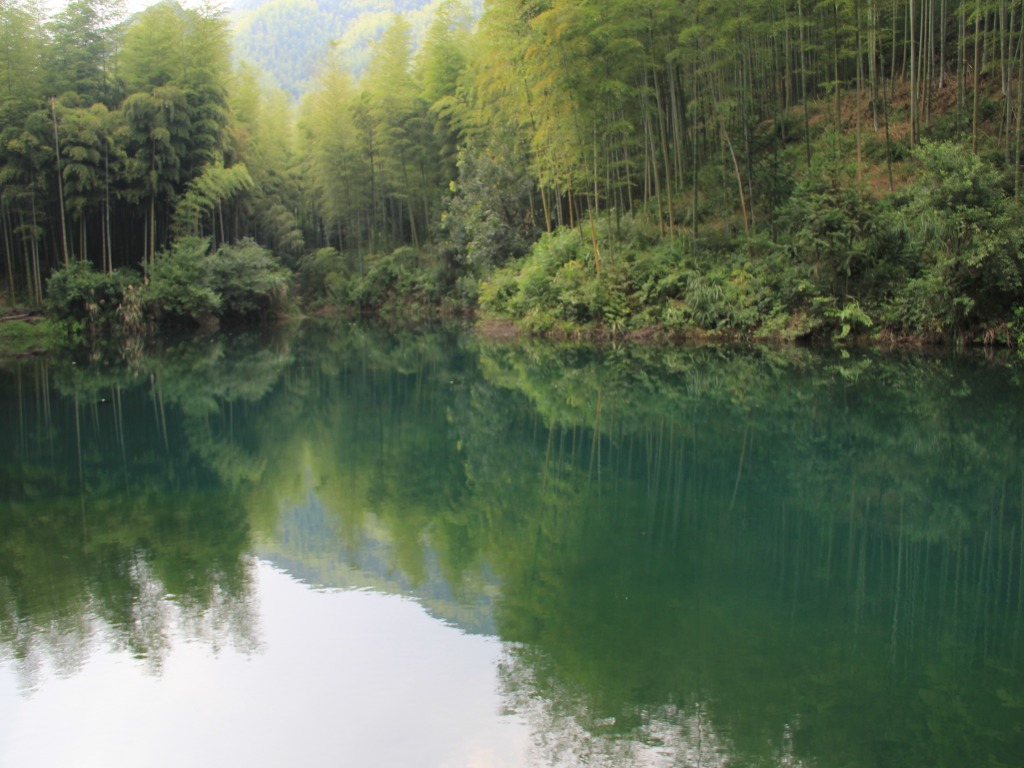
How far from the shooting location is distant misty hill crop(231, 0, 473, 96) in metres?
94.6

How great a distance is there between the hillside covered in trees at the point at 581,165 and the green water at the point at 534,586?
17.3 feet

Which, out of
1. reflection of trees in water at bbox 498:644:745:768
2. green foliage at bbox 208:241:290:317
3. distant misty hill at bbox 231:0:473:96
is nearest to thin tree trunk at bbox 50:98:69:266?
green foliage at bbox 208:241:290:317

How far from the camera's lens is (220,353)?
2053 cm

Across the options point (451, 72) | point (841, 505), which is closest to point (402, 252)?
point (451, 72)

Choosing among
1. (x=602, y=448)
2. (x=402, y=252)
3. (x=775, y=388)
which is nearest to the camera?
(x=602, y=448)

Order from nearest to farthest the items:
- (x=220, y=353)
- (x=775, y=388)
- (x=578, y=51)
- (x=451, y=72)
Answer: (x=775, y=388) < (x=578, y=51) < (x=220, y=353) < (x=451, y=72)

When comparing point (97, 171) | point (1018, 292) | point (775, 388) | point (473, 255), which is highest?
point (97, 171)

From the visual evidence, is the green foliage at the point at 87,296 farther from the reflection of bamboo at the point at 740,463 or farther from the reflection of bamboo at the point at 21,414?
the reflection of bamboo at the point at 740,463

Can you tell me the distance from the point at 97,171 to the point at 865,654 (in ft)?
87.4

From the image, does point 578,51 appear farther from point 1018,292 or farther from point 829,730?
point 829,730

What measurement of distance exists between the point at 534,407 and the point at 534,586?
6328mm

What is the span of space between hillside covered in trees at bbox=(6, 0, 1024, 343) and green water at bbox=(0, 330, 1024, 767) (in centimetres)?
528

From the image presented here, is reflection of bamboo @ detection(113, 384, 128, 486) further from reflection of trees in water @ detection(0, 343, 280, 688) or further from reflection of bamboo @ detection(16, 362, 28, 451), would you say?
reflection of bamboo @ detection(16, 362, 28, 451)

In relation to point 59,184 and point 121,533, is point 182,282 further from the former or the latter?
point 121,533
